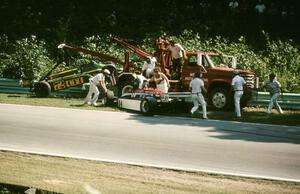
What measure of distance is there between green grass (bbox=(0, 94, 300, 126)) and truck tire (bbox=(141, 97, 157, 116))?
4.35 feet

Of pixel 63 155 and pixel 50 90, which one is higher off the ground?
pixel 50 90

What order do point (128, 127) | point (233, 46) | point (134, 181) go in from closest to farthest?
point (134, 181)
point (128, 127)
point (233, 46)

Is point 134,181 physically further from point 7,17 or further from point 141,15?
point 7,17

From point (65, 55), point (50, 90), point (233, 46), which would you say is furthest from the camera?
point (65, 55)

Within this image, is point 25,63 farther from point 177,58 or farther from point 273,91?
point 273,91

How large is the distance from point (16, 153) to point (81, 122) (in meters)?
5.15

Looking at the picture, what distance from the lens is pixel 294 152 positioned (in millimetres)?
12758

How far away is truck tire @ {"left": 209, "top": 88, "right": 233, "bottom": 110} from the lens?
67.6ft

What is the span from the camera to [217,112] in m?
20.4

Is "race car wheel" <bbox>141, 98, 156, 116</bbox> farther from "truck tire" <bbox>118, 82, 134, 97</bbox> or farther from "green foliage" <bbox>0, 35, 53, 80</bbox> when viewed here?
"green foliage" <bbox>0, 35, 53, 80</bbox>

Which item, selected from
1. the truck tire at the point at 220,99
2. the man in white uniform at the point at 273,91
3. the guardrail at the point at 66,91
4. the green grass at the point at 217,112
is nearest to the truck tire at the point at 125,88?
the green grass at the point at 217,112

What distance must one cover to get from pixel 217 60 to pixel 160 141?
896cm

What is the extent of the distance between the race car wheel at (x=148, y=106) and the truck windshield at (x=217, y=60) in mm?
4051

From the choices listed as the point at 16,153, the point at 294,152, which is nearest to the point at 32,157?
the point at 16,153
